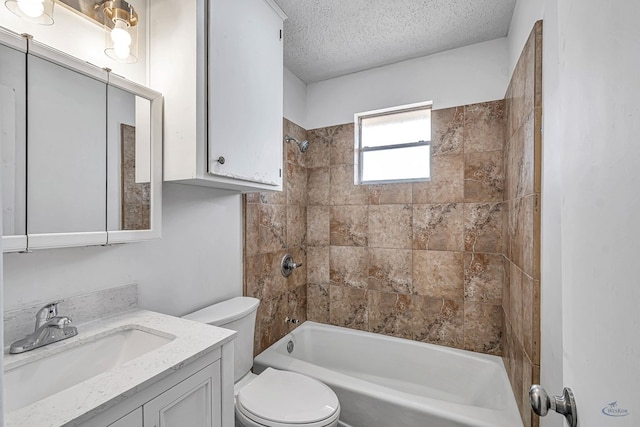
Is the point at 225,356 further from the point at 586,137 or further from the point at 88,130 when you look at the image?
the point at 586,137

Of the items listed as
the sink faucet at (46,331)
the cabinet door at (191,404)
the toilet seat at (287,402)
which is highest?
the sink faucet at (46,331)

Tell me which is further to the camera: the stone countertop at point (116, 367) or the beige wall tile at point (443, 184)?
the beige wall tile at point (443, 184)

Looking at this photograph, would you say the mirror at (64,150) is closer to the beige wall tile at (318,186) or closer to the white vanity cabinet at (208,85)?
the white vanity cabinet at (208,85)

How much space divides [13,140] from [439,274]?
2286 mm

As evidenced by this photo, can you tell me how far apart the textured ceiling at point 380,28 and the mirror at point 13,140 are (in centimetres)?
126

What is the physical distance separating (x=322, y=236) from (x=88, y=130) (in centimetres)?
178

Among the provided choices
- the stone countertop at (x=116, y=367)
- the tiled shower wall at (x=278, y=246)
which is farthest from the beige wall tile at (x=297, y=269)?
the stone countertop at (x=116, y=367)

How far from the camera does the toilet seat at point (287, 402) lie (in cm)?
124

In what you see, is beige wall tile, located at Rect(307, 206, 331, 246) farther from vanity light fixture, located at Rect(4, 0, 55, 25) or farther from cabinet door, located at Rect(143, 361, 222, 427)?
vanity light fixture, located at Rect(4, 0, 55, 25)

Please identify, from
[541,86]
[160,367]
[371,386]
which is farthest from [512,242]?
[160,367]

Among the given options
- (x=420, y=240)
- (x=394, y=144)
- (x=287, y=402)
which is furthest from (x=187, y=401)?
(x=394, y=144)

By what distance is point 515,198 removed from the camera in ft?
4.91

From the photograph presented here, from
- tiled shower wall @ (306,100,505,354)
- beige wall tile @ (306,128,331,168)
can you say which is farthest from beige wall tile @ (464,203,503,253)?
beige wall tile @ (306,128,331,168)

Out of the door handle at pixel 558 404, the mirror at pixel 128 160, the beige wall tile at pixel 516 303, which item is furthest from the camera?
the beige wall tile at pixel 516 303
